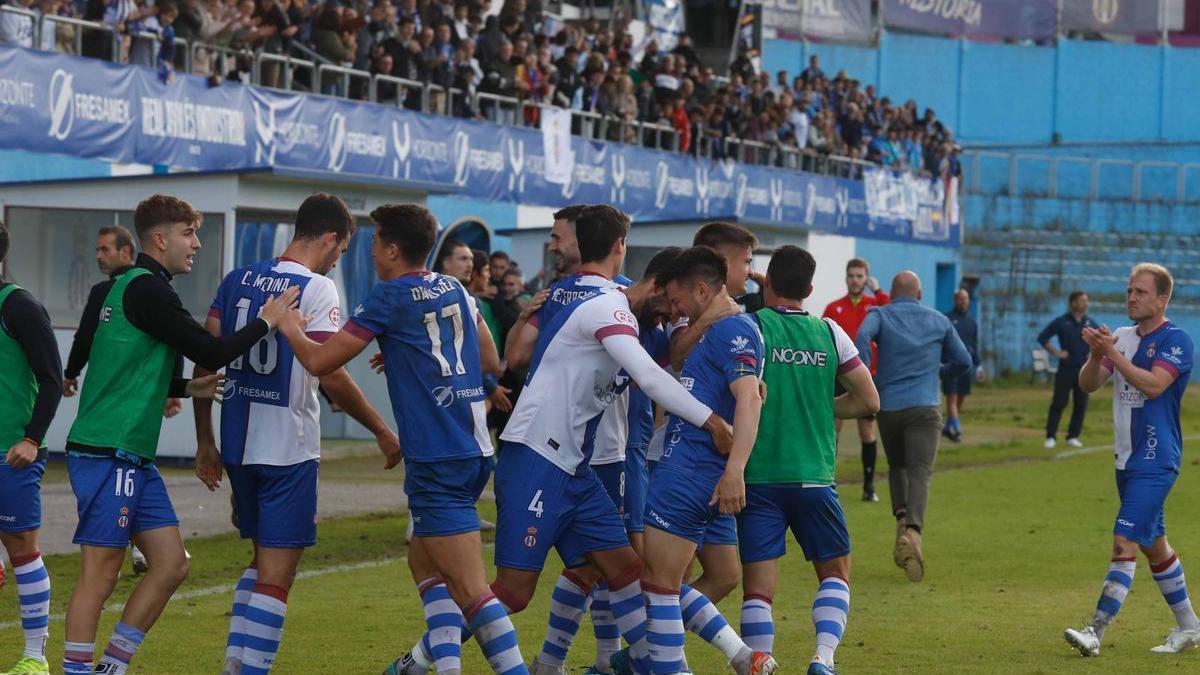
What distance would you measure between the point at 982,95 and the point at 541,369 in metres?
50.9

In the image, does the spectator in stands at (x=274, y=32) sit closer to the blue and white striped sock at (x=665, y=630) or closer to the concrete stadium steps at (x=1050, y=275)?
the blue and white striped sock at (x=665, y=630)

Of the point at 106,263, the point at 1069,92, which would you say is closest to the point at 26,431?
the point at 106,263

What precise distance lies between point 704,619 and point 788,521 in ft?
1.89

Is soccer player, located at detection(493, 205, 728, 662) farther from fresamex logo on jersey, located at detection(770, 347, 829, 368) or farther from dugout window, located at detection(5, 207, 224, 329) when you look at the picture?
dugout window, located at detection(5, 207, 224, 329)

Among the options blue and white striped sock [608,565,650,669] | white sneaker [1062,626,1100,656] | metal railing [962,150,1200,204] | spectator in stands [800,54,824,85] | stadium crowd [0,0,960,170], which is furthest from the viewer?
metal railing [962,150,1200,204]

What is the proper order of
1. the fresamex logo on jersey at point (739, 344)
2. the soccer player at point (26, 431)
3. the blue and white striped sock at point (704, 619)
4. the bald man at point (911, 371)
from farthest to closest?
1. the bald man at point (911, 371)
2. the soccer player at point (26, 431)
3. the blue and white striped sock at point (704, 619)
4. the fresamex logo on jersey at point (739, 344)

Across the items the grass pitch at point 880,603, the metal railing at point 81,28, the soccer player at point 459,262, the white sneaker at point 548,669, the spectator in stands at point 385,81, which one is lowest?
the grass pitch at point 880,603

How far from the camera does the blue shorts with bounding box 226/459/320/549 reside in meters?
7.30

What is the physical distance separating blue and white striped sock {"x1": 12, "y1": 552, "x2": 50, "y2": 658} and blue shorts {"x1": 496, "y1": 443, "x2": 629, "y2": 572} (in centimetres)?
221

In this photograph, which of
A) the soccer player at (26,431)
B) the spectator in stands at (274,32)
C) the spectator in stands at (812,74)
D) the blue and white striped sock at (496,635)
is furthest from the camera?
the spectator in stands at (812,74)

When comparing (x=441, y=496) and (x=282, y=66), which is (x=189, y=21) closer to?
(x=282, y=66)

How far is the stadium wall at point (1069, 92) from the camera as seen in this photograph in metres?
56.1

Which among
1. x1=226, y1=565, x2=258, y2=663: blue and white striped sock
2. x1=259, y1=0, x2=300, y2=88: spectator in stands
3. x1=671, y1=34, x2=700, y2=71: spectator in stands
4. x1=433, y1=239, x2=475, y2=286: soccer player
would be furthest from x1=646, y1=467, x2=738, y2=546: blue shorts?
x1=671, y1=34, x2=700, y2=71: spectator in stands

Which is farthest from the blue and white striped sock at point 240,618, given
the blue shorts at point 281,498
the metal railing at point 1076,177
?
the metal railing at point 1076,177
